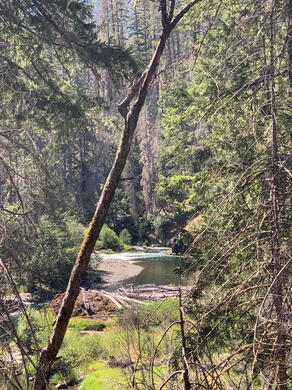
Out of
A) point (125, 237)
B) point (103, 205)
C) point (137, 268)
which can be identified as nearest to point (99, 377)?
point (103, 205)

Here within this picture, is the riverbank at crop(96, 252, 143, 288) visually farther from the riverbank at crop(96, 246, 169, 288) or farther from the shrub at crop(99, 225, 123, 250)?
the shrub at crop(99, 225, 123, 250)

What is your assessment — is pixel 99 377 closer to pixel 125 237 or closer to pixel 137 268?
pixel 137 268

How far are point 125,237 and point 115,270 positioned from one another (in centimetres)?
1361

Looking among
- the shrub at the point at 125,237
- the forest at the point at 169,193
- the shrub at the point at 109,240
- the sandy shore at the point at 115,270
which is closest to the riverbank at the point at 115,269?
the sandy shore at the point at 115,270

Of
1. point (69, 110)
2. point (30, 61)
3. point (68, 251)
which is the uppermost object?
point (30, 61)

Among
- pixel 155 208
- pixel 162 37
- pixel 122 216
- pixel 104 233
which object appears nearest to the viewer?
pixel 162 37

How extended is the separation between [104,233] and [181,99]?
89.1ft

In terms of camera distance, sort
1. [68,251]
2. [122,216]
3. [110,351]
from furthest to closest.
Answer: [122,216] → [68,251] → [110,351]

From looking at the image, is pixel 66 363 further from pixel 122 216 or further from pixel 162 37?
pixel 122 216

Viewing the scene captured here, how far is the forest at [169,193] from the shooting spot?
8.96 feet

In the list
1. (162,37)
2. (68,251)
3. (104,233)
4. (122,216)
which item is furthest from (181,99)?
(122,216)

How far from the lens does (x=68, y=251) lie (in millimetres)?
22859

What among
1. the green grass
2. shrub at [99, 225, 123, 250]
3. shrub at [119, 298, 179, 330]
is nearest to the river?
shrub at [99, 225, 123, 250]

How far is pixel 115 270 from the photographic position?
2805cm
